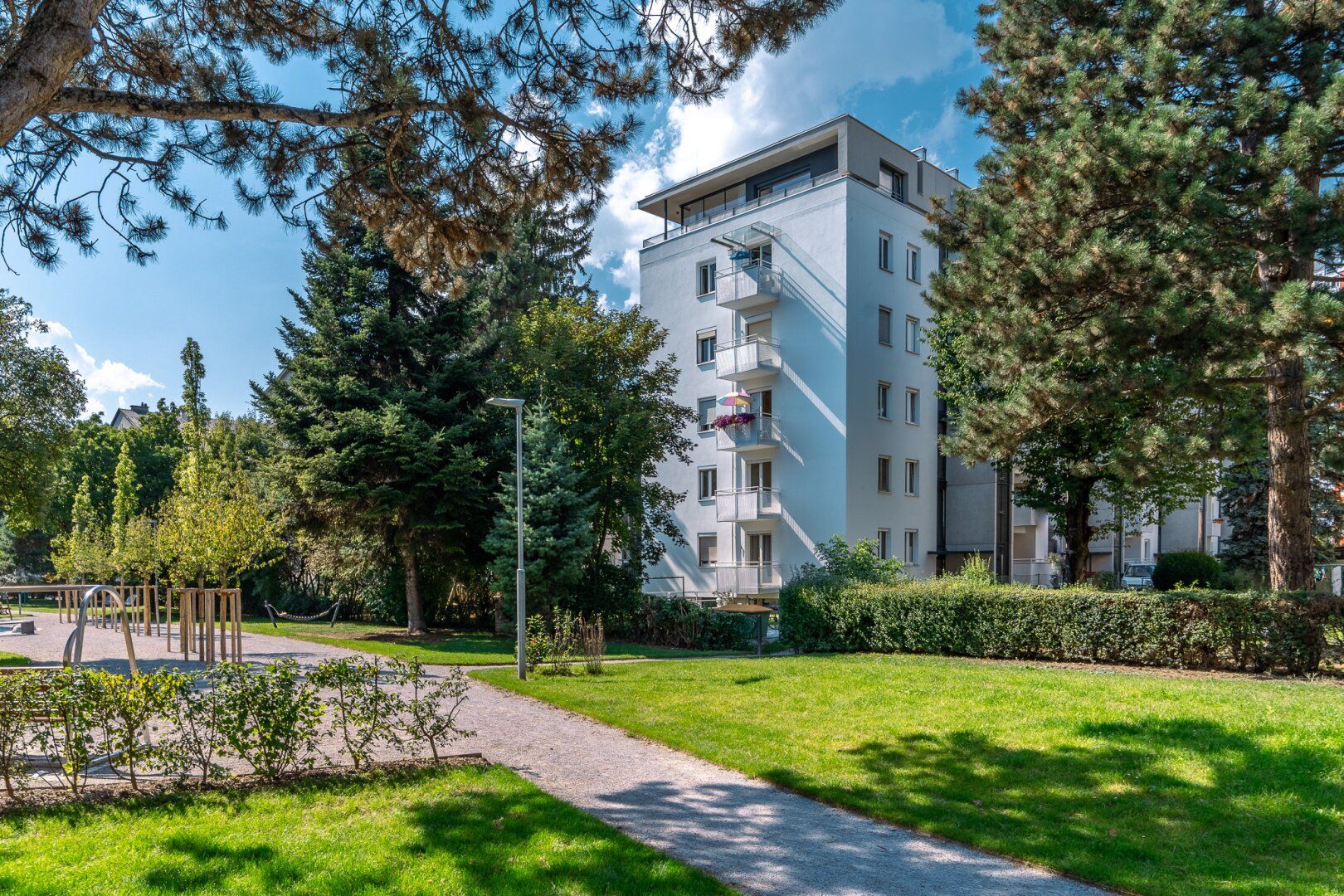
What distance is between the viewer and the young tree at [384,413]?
22.4 metres

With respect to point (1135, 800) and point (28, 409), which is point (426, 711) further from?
point (28, 409)

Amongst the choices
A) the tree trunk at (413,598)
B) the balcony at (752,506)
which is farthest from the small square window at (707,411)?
the tree trunk at (413,598)

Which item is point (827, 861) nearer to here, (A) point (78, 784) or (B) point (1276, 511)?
(A) point (78, 784)

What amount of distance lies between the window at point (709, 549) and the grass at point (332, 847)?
982 inches

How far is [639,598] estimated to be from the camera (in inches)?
1018

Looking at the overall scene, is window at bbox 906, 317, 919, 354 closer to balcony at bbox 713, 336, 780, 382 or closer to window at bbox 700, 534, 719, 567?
balcony at bbox 713, 336, 780, 382

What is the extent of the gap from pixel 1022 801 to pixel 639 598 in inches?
751

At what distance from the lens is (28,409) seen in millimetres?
18984

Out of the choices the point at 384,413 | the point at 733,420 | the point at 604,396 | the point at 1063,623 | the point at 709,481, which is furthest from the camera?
the point at 709,481

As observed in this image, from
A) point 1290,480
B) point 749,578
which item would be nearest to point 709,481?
point 749,578

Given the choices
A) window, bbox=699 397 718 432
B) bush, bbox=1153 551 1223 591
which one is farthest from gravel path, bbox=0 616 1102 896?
bush, bbox=1153 551 1223 591

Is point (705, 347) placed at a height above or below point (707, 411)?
above

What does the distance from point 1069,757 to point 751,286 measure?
24352 mm

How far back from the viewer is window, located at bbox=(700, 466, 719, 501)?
3269cm
